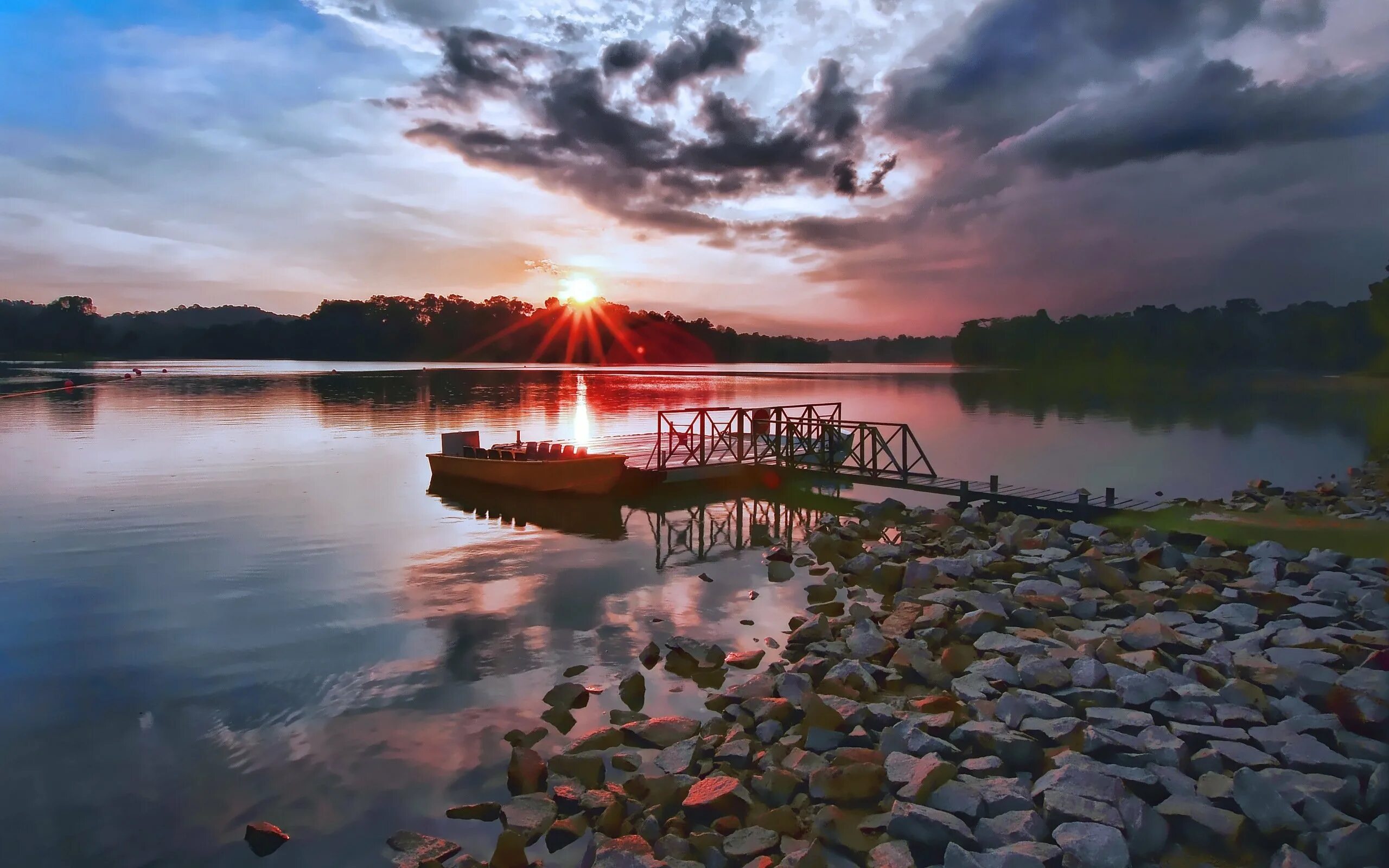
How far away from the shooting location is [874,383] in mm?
138375

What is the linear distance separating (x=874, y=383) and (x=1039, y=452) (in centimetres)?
9845

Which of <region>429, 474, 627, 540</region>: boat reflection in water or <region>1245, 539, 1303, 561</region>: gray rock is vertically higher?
<region>1245, 539, 1303, 561</region>: gray rock

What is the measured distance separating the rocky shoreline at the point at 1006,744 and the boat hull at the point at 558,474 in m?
14.2

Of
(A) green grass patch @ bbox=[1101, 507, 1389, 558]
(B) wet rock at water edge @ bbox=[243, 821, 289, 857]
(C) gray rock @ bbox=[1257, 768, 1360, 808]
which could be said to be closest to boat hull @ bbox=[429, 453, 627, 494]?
(A) green grass patch @ bbox=[1101, 507, 1389, 558]

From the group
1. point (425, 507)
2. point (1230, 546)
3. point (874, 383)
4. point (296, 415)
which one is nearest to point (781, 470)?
point (425, 507)

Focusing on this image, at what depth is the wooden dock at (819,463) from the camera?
21.1 metres

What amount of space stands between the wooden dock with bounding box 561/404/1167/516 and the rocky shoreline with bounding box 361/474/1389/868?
7911mm

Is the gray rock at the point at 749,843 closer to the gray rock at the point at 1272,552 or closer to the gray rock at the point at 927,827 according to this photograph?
the gray rock at the point at 927,827

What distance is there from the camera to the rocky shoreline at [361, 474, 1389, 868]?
6254mm

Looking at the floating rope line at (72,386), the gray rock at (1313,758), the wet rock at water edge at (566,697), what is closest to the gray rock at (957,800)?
the gray rock at (1313,758)

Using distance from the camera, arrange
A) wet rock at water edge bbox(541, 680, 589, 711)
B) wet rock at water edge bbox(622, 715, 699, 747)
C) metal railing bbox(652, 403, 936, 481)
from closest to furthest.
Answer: wet rock at water edge bbox(622, 715, 699, 747) < wet rock at water edge bbox(541, 680, 589, 711) < metal railing bbox(652, 403, 936, 481)

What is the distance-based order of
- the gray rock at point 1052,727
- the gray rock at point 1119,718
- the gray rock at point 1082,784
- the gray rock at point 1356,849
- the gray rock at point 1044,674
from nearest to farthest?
the gray rock at point 1356,849
the gray rock at point 1082,784
the gray rock at point 1052,727
the gray rock at point 1119,718
the gray rock at point 1044,674

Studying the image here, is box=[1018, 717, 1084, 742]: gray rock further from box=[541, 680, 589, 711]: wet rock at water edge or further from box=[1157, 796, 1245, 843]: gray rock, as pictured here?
box=[541, 680, 589, 711]: wet rock at water edge

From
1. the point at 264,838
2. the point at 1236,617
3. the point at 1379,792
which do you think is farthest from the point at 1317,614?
the point at 264,838
